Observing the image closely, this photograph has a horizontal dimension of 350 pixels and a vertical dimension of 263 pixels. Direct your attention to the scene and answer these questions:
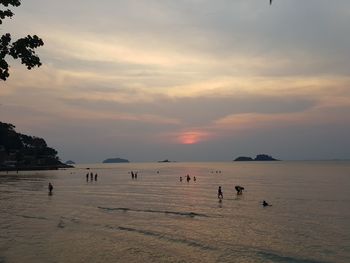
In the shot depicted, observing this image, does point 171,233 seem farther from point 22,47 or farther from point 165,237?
point 22,47

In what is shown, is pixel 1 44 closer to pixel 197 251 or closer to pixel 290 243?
pixel 197 251

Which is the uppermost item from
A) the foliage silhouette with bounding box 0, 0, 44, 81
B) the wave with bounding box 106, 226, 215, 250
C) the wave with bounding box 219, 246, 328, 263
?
the foliage silhouette with bounding box 0, 0, 44, 81

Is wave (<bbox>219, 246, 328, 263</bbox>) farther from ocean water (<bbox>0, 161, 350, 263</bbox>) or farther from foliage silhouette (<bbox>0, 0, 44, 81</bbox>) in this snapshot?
foliage silhouette (<bbox>0, 0, 44, 81</bbox>)

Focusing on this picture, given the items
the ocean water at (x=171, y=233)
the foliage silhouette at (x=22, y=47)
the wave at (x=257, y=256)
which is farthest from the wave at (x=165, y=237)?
the foliage silhouette at (x=22, y=47)

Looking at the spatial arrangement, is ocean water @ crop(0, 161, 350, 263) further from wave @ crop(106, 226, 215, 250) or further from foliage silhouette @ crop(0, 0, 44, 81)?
foliage silhouette @ crop(0, 0, 44, 81)

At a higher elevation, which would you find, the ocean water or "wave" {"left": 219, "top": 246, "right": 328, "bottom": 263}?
the ocean water

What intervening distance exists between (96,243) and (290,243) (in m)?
13.9

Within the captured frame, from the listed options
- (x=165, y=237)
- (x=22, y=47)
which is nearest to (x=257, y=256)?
(x=165, y=237)

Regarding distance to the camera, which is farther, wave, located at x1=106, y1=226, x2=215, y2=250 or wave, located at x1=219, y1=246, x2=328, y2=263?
wave, located at x1=106, y1=226, x2=215, y2=250

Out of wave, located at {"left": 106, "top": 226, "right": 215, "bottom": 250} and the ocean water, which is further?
wave, located at {"left": 106, "top": 226, "right": 215, "bottom": 250}

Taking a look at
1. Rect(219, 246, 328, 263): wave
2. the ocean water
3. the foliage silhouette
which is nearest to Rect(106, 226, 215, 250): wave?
the ocean water

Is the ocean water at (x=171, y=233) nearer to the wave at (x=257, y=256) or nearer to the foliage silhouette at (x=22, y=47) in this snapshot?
the wave at (x=257, y=256)

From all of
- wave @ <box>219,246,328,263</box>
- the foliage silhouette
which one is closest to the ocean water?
wave @ <box>219,246,328,263</box>

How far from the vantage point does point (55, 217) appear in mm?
37750
